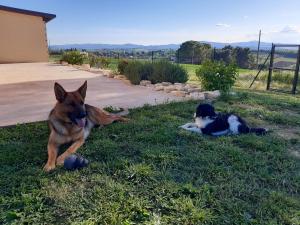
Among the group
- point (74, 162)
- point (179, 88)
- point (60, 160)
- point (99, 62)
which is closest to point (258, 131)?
point (74, 162)

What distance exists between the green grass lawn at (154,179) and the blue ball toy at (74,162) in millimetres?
78

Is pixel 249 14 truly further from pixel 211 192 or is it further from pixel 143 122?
pixel 211 192

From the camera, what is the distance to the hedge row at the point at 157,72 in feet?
28.4

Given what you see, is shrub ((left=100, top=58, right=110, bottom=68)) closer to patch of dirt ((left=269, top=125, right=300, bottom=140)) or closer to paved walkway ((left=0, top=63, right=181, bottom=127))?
paved walkway ((left=0, top=63, right=181, bottom=127))

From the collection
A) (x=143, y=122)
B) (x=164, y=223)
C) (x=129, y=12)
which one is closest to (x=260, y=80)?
(x=143, y=122)

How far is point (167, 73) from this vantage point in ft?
28.3

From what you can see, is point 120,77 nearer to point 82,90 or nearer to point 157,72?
point 157,72

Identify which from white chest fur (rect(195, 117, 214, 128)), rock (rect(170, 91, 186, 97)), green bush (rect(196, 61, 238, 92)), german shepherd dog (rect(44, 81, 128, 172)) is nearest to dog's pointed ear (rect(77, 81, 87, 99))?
german shepherd dog (rect(44, 81, 128, 172))

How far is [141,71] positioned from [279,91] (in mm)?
4918

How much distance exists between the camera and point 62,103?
133 inches

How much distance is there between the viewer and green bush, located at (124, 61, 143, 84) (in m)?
8.75

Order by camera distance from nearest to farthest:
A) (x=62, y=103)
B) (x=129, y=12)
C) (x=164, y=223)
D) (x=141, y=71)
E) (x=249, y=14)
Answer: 1. (x=164, y=223)
2. (x=62, y=103)
3. (x=141, y=71)
4. (x=249, y=14)
5. (x=129, y=12)

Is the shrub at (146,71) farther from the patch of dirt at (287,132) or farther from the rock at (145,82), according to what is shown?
the patch of dirt at (287,132)

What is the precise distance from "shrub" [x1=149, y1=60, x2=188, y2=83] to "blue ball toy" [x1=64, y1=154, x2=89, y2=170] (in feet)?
19.7
